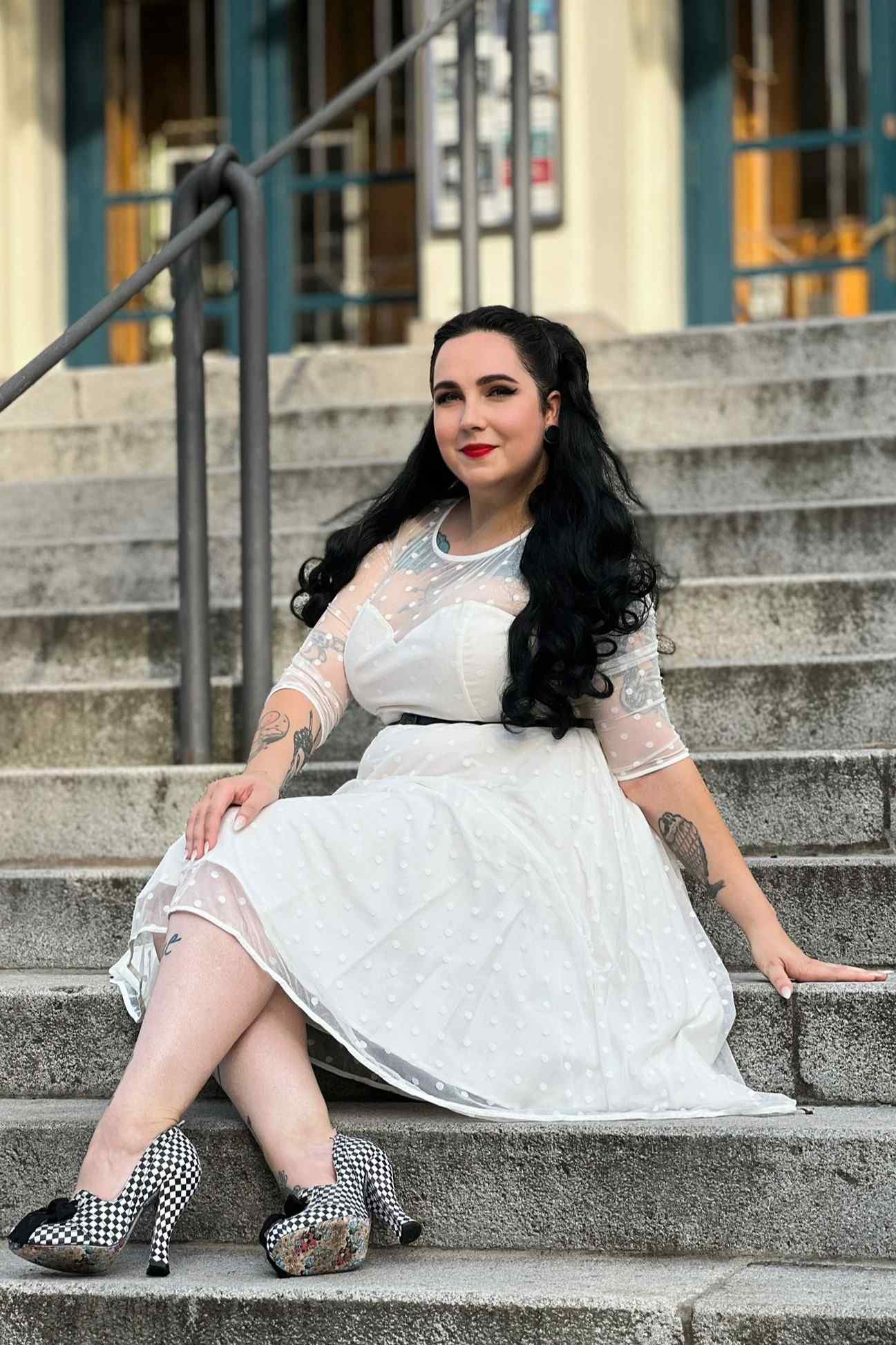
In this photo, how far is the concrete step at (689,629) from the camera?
361 cm

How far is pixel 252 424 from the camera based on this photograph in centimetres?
355

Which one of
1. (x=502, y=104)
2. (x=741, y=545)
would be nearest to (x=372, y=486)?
(x=741, y=545)

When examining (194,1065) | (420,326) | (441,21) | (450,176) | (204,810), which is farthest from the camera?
(450,176)

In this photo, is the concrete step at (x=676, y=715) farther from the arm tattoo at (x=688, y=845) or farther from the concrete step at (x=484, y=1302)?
the concrete step at (x=484, y=1302)

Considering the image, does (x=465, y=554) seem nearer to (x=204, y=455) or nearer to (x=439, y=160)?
(x=204, y=455)

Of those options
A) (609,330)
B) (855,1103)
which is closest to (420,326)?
(609,330)

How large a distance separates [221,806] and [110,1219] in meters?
0.58

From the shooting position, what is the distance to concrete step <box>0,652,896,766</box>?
11.0 feet

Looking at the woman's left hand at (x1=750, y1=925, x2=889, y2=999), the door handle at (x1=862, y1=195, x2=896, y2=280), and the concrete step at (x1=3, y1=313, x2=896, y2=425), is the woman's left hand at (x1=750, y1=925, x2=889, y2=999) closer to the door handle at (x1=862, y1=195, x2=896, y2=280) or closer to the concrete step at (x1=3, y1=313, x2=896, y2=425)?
the concrete step at (x1=3, y1=313, x2=896, y2=425)

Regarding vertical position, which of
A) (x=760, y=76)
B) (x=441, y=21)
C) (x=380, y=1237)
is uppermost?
(x=760, y=76)

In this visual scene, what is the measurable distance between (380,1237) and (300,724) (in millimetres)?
821

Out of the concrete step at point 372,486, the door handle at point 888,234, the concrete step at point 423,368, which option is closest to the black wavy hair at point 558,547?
the concrete step at point 372,486

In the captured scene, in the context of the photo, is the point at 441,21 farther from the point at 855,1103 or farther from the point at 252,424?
the point at 855,1103

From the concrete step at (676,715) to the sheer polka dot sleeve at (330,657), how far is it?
39 centimetres
